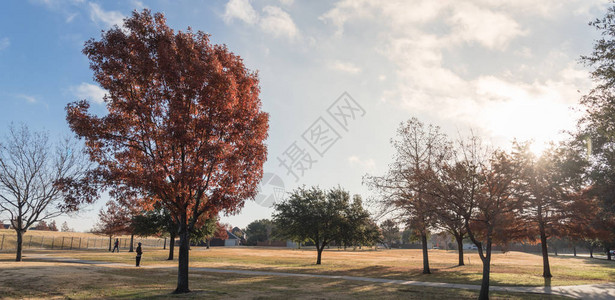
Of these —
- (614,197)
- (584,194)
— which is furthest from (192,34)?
(584,194)

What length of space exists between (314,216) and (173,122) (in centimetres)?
2829

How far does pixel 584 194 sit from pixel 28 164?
45435 millimetres

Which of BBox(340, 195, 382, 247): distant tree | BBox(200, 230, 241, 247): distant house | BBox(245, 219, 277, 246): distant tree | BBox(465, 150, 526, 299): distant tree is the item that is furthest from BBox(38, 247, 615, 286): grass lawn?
BBox(245, 219, 277, 246): distant tree

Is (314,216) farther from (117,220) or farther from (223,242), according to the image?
(223,242)

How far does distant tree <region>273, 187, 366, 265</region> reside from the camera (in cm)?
4009

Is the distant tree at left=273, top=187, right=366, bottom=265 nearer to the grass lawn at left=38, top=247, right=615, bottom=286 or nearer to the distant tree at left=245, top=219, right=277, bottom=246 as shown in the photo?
the grass lawn at left=38, top=247, right=615, bottom=286

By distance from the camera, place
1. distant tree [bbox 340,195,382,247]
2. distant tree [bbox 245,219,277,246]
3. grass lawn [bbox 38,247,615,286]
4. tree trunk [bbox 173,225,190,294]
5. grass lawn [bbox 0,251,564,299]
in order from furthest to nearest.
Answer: distant tree [bbox 245,219,277,246]
distant tree [bbox 340,195,382,247]
grass lawn [bbox 38,247,615,286]
tree trunk [bbox 173,225,190,294]
grass lawn [bbox 0,251,564,299]

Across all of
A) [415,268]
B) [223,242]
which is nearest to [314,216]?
[415,268]

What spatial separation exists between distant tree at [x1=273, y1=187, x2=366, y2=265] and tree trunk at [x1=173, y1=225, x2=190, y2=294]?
83.6 feet

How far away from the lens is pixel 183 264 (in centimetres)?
1527

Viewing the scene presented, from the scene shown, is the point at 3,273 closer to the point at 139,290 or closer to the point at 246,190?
the point at 139,290

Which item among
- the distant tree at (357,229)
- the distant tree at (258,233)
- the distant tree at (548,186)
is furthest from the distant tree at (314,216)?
the distant tree at (258,233)

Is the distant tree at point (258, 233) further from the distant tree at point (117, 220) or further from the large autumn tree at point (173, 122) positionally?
the large autumn tree at point (173, 122)

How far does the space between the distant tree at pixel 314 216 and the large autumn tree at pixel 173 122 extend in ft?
83.5
